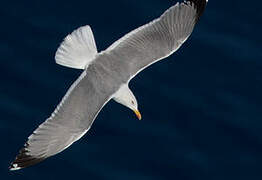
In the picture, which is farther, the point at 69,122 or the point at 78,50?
the point at 78,50

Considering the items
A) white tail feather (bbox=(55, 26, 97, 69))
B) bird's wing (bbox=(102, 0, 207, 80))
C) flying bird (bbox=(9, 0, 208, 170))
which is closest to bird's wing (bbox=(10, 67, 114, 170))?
flying bird (bbox=(9, 0, 208, 170))

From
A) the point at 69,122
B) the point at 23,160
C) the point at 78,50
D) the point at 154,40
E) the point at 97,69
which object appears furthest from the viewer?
the point at 154,40

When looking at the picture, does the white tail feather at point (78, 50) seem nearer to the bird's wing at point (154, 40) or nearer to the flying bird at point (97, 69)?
the flying bird at point (97, 69)

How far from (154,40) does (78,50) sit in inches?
29.7

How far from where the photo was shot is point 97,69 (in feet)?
28.9

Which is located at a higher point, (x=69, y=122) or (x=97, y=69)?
(x=97, y=69)

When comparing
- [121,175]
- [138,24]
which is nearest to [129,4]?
[138,24]

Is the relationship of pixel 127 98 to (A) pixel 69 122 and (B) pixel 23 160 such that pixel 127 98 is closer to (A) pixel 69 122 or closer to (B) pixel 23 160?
(A) pixel 69 122

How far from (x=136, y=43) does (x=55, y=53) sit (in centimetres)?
104

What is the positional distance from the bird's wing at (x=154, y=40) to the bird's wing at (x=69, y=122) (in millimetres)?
329

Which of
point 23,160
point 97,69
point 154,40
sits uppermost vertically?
point 154,40

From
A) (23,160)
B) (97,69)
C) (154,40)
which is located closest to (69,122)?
(23,160)

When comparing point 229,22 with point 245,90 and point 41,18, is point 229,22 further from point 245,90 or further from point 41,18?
point 41,18

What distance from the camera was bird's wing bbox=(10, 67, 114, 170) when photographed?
324 inches
